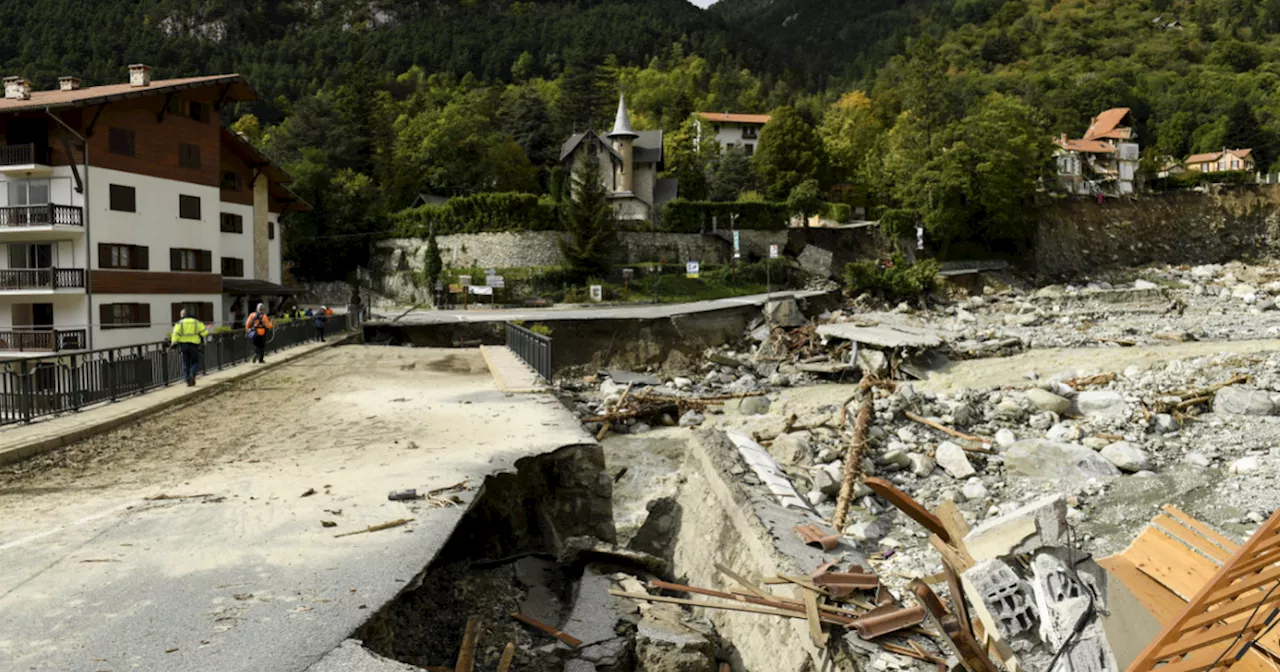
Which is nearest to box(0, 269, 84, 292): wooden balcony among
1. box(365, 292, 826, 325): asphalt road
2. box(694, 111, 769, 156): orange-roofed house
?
box(365, 292, 826, 325): asphalt road

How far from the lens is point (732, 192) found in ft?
201

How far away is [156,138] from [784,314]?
27096 mm

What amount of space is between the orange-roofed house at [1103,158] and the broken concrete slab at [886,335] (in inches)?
1840

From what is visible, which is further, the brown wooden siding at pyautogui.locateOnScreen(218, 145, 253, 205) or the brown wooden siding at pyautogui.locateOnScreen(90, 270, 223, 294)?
the brown wooden siding at pyautogui.locateOnScreen(218, 145, 253, 205)

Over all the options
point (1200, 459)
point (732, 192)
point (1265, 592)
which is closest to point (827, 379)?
point (1200, 459)

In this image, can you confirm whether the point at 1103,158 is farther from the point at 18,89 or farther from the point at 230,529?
the point at 230,529

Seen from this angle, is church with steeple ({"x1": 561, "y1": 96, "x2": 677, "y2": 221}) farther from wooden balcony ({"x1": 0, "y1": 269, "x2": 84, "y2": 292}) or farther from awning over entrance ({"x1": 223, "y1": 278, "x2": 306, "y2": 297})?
wooden balcony ({"x1": 0, "y1": 269, "x2": 84, "y2": 292})

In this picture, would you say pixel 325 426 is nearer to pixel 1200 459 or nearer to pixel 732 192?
pixel 1200 459

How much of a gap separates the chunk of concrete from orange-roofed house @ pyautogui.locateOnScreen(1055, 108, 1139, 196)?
7033 centimetres

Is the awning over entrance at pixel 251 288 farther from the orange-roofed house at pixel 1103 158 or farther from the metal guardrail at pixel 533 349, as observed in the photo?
the orange-roofed house at pixel 1103 158

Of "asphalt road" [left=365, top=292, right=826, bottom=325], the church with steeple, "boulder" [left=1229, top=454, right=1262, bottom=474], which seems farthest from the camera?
the church with steeple

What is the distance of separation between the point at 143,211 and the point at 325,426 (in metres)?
25.0

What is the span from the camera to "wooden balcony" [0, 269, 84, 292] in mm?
28875

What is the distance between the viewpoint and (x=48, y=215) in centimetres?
2875
